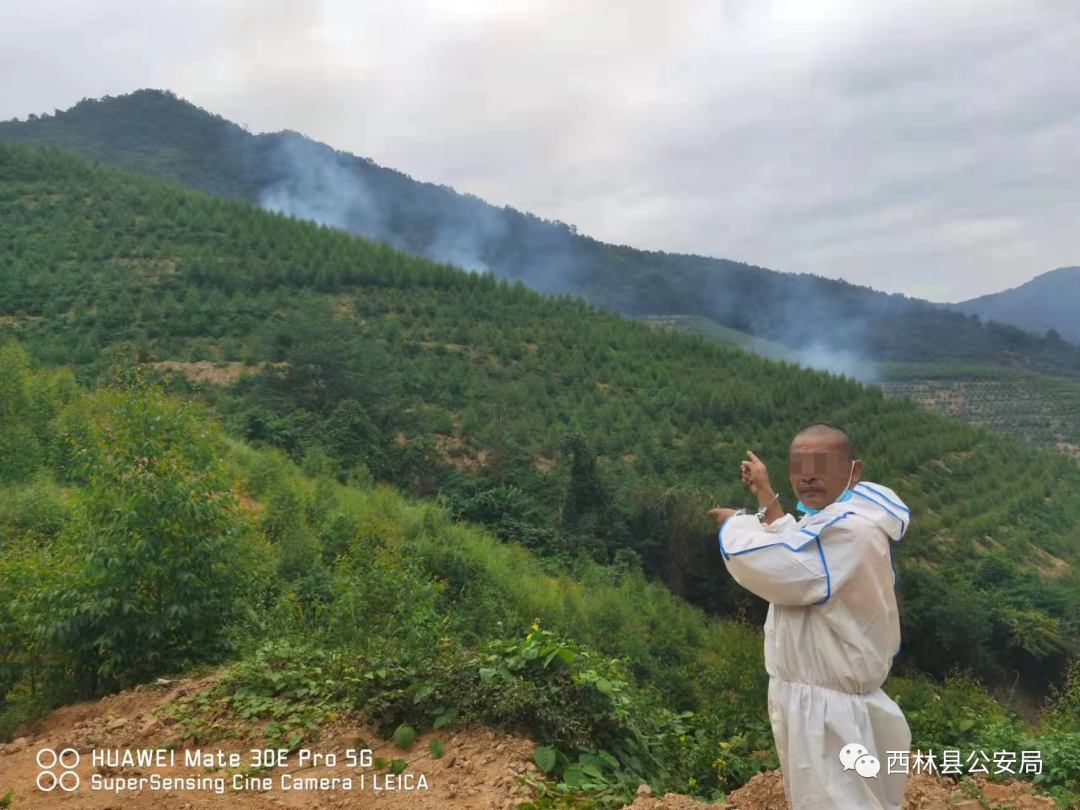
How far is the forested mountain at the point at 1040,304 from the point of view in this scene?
75375mm

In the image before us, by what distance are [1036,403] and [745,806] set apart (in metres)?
40.5

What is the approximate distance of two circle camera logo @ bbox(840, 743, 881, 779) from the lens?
6.94 ft

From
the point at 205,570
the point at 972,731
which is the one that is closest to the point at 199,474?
the point at 205,570

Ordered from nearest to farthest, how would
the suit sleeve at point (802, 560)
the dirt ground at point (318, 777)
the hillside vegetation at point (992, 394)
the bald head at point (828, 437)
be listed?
the suit sleeve at point (802, 560), the bald head at point (828, 437), the dirt ground at point (318, 777), the hillside vegetation at point (992, 394)

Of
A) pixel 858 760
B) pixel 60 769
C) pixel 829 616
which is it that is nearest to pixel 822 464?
pixel 829 616

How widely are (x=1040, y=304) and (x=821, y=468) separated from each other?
96.8 metres

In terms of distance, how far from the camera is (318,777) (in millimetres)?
3363

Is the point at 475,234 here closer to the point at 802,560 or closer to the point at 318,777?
the point at 318,777

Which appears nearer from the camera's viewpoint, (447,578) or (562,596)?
(447,578)

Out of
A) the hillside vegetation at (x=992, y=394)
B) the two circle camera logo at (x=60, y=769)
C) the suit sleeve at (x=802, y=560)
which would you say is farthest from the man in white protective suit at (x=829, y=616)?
the hillside vegetation at (x=992, y=394)

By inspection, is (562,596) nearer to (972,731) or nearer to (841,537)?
(972,731)

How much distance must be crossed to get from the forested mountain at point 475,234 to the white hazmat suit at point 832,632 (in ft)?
196

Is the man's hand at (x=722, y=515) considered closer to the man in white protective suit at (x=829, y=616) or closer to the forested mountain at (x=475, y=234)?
the man in white protective suit at (x=829, y=616)

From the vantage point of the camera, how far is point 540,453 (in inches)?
726
